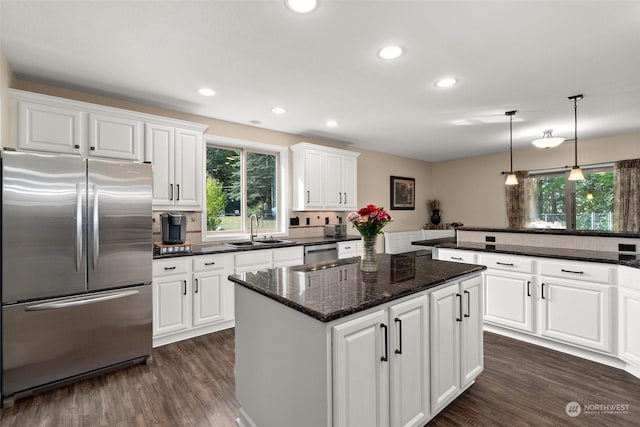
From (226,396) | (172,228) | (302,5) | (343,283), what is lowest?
(226,396)

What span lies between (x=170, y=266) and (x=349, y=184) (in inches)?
122

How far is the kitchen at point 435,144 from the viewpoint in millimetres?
2764

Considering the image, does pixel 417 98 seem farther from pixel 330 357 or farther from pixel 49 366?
pixel 49 366

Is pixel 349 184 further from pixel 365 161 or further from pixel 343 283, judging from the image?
pixel 343 283

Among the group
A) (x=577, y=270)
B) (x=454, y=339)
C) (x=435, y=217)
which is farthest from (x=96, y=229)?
(x=435, y=217)

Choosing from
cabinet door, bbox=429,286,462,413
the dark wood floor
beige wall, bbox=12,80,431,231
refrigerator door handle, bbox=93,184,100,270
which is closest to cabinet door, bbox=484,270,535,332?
the dark wood floor

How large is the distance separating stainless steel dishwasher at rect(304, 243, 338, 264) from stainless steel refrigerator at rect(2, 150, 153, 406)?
196 cm

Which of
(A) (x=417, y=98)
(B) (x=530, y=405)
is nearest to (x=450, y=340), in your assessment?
(B) (x=530, y=405)

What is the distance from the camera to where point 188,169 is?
139 inches

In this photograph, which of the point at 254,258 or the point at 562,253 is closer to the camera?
the point at 562,253

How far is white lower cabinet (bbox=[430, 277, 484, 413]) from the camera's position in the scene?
1890mm

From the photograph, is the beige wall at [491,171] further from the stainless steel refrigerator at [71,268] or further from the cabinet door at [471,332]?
the stainless steel refrigerator at [71,268]

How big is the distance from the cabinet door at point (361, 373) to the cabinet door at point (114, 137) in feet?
9.43

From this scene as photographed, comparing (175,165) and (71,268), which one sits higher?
(175,165)
